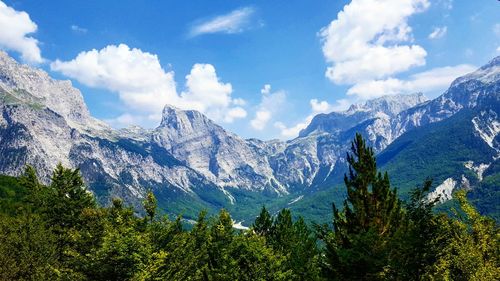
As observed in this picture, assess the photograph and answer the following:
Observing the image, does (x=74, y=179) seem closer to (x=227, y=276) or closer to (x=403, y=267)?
(x=227, y=276)

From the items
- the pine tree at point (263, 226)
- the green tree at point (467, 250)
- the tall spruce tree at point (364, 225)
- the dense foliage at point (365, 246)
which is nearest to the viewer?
the green tree at point (467, 250)

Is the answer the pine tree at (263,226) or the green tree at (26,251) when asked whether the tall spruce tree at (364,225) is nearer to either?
the green tree at (26,251)

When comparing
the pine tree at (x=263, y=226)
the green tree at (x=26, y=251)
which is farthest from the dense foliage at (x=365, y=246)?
the pine tree at (x=263, y=226)

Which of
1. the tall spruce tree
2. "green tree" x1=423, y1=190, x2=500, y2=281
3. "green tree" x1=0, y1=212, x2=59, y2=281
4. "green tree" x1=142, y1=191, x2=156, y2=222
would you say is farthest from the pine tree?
→ "green tree" x1=423, y1=190, x2=500, y2=281

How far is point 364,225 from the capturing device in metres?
35.3

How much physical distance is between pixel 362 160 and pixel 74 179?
80580 millimetres

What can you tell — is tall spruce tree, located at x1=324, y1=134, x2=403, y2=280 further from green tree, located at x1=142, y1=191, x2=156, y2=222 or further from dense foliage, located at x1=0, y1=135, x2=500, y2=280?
green tree, located at x1=142, y1=191, x2=156, y2=222

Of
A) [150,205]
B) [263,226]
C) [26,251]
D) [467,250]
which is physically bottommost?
[467,250]

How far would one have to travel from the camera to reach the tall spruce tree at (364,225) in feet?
105

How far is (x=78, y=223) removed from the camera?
293ft

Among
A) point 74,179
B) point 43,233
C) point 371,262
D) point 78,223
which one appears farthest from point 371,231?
point 74,179

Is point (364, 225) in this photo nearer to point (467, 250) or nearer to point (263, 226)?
point (467, 250)

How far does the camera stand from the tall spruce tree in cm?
3212

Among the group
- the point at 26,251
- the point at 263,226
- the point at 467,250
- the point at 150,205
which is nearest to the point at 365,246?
the point at 467,250
